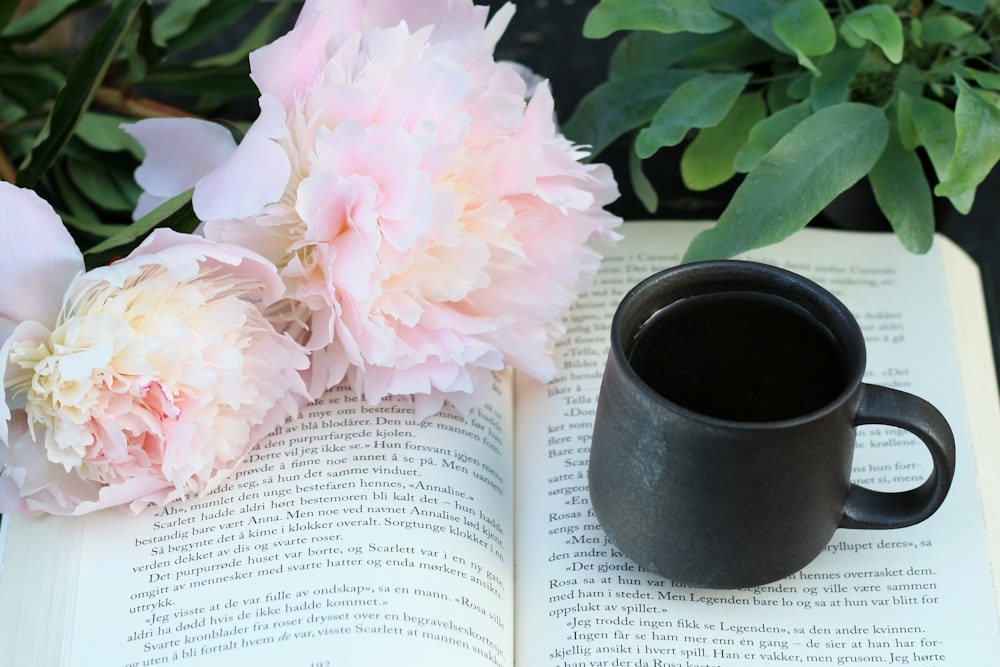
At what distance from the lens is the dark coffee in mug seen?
0.47 m

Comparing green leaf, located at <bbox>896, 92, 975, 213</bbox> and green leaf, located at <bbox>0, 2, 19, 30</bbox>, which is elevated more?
green leaf, located at <bbox>0, 2, 19, 30</bbox>

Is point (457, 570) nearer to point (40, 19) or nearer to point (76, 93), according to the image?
point (76, 93)

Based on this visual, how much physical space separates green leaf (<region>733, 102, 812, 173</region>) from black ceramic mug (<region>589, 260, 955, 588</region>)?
9 centimetres

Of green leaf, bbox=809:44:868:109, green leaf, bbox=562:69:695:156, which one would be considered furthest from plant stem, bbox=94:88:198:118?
green leaf, bbox=809:44:868:109

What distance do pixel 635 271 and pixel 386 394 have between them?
6.2 inches

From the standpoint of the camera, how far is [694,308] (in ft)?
→ 1.57

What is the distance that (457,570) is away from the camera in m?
0.49

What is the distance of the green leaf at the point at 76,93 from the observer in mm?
544

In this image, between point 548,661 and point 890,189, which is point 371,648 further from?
point 890,189

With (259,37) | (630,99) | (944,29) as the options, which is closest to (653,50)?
(630,99)

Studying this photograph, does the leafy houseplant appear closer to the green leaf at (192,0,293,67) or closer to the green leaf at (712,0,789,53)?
the green leaf at (712,0,789,53)

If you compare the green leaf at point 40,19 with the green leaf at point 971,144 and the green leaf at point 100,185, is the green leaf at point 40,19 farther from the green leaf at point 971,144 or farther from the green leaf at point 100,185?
the green leaf at point 971,144

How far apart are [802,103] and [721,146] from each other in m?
0.05

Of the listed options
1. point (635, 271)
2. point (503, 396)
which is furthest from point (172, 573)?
point (635, 271)
